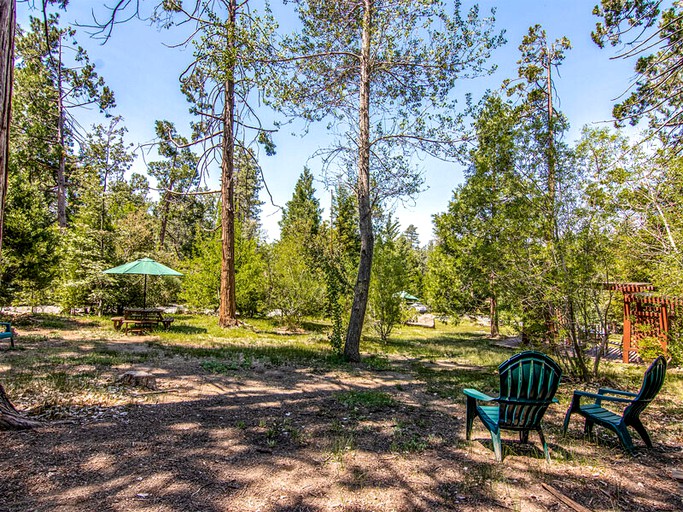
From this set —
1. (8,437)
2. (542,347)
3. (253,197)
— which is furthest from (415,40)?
(253,197)

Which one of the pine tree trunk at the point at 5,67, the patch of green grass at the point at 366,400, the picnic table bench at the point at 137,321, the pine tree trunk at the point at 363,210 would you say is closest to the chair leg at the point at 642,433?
the patch of green grass at the point at 366,400

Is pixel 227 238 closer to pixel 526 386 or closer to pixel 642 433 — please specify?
pixel 526 386

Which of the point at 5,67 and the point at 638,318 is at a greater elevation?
the point at 5,67

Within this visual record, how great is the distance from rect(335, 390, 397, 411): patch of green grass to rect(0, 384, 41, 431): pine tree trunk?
3.54 meters

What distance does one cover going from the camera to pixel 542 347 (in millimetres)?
7219

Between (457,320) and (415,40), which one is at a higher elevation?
(415,40)

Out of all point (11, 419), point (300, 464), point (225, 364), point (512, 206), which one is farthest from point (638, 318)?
point (11, 419)

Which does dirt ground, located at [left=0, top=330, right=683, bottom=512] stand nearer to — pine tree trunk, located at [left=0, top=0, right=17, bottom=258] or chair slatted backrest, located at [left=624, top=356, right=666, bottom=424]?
chair slatted backrest, located at [left=624, top=356, right=666, bottom=424]

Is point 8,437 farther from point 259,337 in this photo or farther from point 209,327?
point 209,327

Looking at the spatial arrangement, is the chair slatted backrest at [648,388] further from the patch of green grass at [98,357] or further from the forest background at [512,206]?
the patch of green grass at [98,357]

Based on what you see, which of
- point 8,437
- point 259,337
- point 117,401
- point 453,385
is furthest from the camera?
point 259,337

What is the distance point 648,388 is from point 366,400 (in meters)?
3.32

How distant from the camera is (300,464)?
3.06m

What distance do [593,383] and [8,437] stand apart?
8617 millimetres
